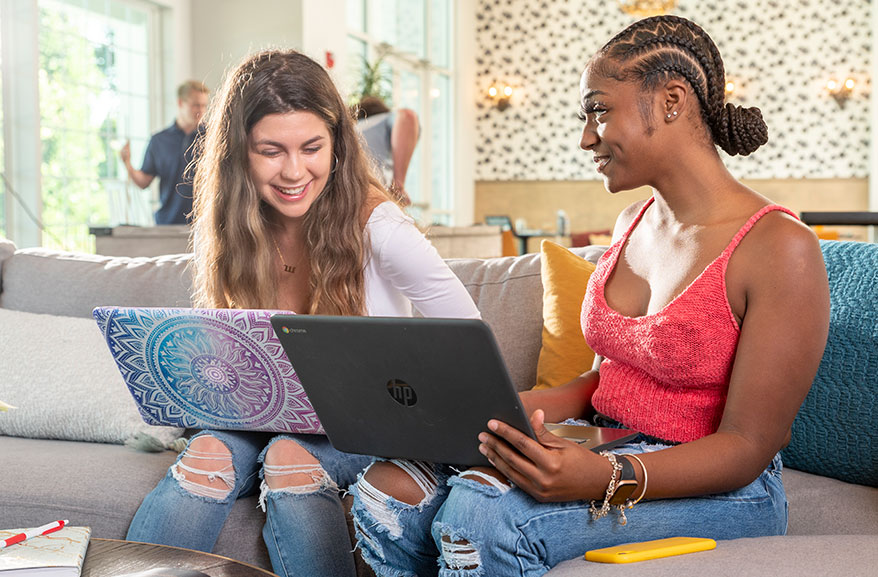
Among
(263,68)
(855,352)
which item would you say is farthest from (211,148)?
(855,352)

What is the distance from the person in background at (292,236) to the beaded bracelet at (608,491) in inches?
19.8

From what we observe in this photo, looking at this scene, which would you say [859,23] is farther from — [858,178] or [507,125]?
[507,125]

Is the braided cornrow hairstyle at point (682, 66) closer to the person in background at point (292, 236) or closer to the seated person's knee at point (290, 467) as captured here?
the person in background at point (292, 236)

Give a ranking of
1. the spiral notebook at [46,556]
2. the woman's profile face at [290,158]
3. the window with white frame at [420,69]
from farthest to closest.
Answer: the window with white frame at [420,69] → the woman's profile face at [290,158] → the spiral notebook at [46,556]

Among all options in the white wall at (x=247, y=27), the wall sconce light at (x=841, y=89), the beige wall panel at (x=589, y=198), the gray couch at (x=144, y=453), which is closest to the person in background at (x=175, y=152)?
the white wall at (x=247, y=27)

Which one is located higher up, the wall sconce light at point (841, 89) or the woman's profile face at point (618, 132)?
the wall sconce light at point (841, 89)

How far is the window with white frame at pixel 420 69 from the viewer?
758 cm

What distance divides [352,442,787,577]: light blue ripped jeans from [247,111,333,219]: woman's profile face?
63cm

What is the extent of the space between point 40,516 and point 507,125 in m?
8.41

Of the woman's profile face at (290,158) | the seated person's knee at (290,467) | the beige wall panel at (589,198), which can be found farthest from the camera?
the beige wall panel at (589,198)

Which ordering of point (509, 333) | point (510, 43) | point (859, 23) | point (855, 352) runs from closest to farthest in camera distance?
point (855, 352) → point (509, 333) → point (859, 23) → point (510, 43)

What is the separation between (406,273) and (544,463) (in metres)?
0.69

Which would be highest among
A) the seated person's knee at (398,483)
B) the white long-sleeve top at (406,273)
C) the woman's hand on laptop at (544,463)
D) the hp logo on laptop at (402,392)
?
the white long-sleeve top at (406,273)

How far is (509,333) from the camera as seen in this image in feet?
6.63
